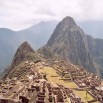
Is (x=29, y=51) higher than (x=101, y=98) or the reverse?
higher

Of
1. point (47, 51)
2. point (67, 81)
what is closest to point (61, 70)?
point (67, 81)

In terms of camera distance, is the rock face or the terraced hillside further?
the rock face

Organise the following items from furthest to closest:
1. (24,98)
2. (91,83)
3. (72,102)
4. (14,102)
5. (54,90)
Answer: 1. (91,83)
2. (54,90)
3. (72,102)
4. (24,98)
5. (14,102)

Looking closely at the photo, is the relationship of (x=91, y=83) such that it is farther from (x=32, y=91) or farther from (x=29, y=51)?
(x=29, y=51)

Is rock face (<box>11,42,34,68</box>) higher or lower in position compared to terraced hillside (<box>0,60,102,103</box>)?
higher

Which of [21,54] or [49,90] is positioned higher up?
[21,54]

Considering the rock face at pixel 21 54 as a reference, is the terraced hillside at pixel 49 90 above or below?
below

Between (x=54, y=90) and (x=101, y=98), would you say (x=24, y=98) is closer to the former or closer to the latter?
(x=54, y=90)

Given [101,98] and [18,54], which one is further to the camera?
[18,54]

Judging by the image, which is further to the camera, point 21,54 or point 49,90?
point 21,54

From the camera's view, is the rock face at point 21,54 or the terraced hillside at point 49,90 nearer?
the terraced hillside at point 49,90

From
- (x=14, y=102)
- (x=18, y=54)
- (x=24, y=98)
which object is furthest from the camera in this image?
(x=18, y=54)
